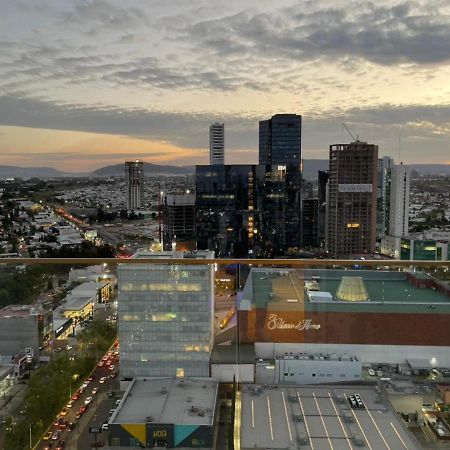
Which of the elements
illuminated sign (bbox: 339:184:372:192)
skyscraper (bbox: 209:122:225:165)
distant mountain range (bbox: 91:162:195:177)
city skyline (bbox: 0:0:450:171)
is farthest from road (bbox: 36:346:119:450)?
skyscraper (bbox: 209:122:225:165)

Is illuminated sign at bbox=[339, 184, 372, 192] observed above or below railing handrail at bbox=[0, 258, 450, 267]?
above

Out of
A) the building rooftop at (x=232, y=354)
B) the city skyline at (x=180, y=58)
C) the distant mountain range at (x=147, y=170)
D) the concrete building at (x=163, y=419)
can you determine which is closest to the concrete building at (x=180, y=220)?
the distant mountain range at (x=147, y=170)

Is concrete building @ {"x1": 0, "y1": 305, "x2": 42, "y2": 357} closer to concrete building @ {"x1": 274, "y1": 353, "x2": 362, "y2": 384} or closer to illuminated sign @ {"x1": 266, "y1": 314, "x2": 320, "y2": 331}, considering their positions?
concrete building @ {"x1": 274, "y1": 353, "x2": 362, "y2": 384}

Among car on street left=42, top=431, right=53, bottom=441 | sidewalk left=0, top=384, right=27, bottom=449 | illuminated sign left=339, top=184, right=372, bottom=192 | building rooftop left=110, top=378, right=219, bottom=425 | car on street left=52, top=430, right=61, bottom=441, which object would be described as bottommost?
car on street left=52, top=430, right=61, bottom=441

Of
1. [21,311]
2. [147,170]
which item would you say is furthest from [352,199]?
[21,311]

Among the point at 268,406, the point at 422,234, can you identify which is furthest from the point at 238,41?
the point at 422,234

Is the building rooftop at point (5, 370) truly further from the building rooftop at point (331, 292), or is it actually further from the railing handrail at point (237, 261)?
the railing handrail at point (237, 261)
